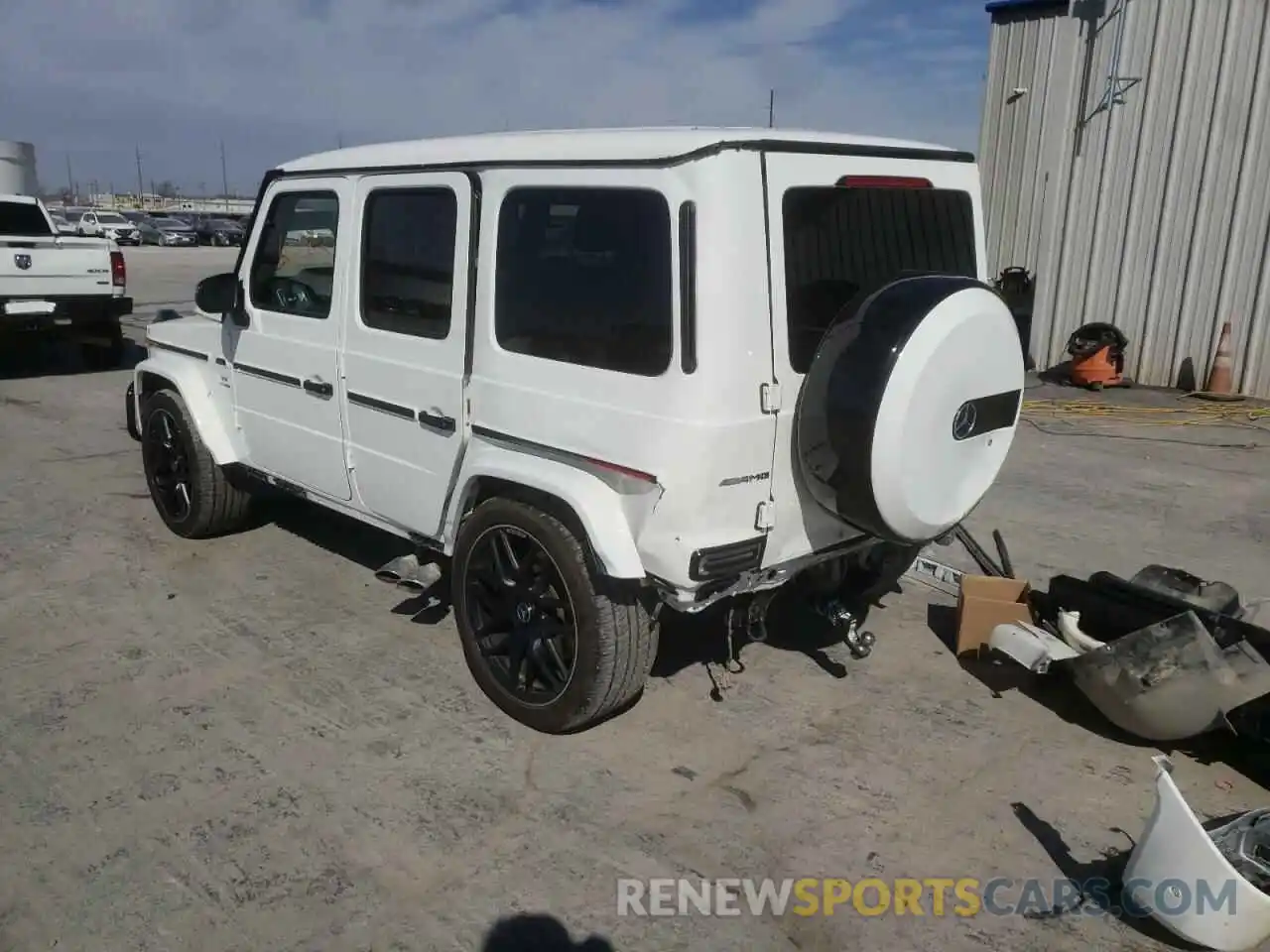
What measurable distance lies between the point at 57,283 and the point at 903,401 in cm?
1020

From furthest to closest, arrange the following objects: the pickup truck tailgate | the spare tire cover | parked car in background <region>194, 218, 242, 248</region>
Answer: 1. parked car in background <region>194, 218, 242, 248</region>
2. the pickup truck tailgate
3. the spare tire cover

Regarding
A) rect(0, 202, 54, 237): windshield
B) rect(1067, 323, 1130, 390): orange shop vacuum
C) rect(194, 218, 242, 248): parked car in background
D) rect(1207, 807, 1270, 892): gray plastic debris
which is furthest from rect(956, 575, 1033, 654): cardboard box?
rect(194, 218, 242, 248): parked car in background

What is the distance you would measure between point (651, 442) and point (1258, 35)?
10193 mm

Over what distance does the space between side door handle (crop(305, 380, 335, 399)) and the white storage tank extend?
2141cm

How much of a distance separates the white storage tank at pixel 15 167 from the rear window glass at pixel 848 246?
925 inches

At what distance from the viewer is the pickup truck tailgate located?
10.0 metres

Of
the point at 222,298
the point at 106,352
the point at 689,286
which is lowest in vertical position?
the point at 106,352

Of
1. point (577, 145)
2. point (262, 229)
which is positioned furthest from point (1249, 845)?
point (262, 229)

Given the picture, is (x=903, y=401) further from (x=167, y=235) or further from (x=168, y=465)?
(x=167, y=235)

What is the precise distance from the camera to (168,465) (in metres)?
5.66

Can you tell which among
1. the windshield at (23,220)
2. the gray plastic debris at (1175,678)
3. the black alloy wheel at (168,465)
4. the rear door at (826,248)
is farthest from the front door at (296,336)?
the windshield at (23,220)

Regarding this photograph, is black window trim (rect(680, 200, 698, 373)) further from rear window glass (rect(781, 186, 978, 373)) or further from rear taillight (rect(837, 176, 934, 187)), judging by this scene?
rear taillight (rect(837, 176, 934, 187))

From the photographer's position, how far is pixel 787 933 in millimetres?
2775

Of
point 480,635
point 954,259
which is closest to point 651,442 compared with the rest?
point 480,635
